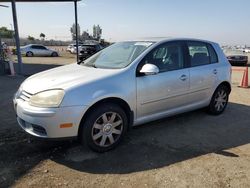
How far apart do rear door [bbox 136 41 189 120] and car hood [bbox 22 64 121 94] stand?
563mm

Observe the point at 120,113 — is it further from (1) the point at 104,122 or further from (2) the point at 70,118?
(2) the point at 70,118

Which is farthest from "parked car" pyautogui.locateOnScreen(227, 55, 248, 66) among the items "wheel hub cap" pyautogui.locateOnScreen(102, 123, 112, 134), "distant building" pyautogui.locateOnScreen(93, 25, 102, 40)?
"distant building" pyautogui.locateOnScreen(93, 25, 102, 40)

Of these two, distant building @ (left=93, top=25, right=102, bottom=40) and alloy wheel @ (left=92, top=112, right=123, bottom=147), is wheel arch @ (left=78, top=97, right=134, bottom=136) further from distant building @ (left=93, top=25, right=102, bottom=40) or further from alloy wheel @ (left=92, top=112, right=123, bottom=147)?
distant building @ (left=93, top=25, right=102, bottom=40)

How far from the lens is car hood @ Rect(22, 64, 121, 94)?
3.79 m

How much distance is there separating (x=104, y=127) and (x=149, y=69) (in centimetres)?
109

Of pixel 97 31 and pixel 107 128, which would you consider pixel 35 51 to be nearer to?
pixel 107 128

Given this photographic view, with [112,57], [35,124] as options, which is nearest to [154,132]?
[112,57]

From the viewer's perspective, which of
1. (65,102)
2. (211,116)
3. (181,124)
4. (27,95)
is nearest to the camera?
(65,102)

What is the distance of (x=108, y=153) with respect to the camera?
4.04m

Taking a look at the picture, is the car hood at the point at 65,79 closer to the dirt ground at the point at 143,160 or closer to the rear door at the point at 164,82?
the rear door at the point at 164,82

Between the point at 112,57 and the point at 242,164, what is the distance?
265 cm

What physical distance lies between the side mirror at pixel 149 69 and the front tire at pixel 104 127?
676 mm

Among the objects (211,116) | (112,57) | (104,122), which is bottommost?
(211,116)

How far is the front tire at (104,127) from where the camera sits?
381 cm
